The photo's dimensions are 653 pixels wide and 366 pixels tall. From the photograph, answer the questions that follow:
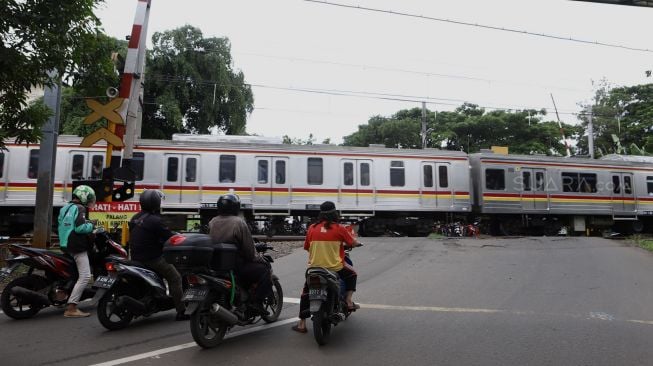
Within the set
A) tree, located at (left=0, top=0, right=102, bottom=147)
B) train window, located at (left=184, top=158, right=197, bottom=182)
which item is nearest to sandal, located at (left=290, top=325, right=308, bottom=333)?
tree, located at (left=0, top=0, right=102, bottom=147)

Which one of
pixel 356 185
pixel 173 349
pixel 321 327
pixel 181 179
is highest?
pixel 181 179

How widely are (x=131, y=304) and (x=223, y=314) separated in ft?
4.61

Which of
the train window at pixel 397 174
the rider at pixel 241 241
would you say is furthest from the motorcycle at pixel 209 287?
the train window at pixel 397 174

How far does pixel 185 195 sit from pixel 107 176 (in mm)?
7340

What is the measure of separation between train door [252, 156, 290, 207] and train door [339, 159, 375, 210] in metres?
1.90

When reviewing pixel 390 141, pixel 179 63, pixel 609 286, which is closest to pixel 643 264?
pixel 609 286

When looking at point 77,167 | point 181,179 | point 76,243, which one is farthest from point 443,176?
point 76,243

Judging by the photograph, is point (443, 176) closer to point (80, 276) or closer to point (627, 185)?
point (627, 185)

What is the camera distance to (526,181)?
18891mm

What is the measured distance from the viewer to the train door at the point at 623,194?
2044 cm

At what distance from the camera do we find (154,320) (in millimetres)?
6375

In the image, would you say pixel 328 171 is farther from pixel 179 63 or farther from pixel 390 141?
pixel 390 141

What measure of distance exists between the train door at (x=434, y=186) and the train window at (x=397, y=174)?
69 centimetres

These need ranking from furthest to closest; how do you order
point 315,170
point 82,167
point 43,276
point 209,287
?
point 315,170
point 82,167
point 43,276
point 209,287
